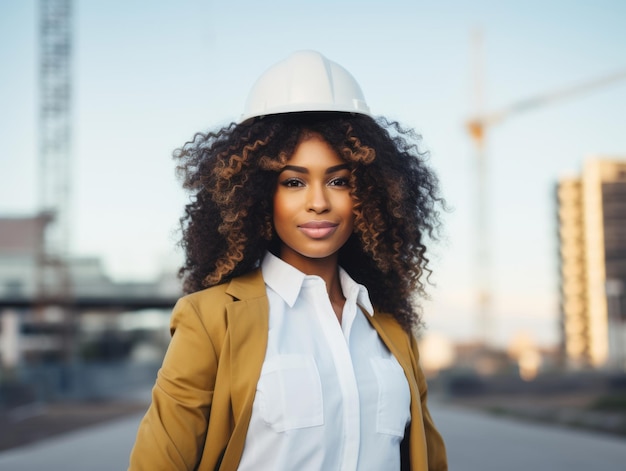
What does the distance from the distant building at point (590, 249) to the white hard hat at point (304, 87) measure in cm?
11472

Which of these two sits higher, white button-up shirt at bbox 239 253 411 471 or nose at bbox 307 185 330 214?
nose at bbox 307 185 330 214

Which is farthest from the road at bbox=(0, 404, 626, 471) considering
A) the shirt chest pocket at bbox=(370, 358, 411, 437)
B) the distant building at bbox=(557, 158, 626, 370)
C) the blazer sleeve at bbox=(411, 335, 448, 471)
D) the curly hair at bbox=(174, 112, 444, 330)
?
the distant building at bbox=(557, 158, 626, 370)

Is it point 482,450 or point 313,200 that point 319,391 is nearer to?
point 313,200

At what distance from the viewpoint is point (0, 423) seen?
17828 millimetres

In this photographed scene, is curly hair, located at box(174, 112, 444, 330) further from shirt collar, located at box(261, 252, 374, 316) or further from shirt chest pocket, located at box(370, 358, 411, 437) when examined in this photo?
shirt chest pocket, located at box(370, 358, 411, 437)

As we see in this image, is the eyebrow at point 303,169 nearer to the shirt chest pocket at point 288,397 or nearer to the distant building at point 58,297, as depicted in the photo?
the shirt chest pocket at point 288,397

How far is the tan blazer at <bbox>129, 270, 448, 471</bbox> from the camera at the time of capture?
2.05m

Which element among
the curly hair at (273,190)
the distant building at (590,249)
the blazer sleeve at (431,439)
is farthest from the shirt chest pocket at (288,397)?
the distant building at (590,249)

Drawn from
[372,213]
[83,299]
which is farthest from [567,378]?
[83,299]

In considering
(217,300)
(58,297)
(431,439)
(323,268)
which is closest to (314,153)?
(323,268)

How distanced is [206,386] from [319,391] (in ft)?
0.88

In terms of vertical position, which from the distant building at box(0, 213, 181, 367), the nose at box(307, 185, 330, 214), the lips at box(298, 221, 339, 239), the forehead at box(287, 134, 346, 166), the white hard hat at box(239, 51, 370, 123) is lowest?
the distant building at box(0, 213, 181, 367)

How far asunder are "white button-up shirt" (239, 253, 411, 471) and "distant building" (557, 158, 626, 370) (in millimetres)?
114659

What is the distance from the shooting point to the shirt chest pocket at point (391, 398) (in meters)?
2.25
